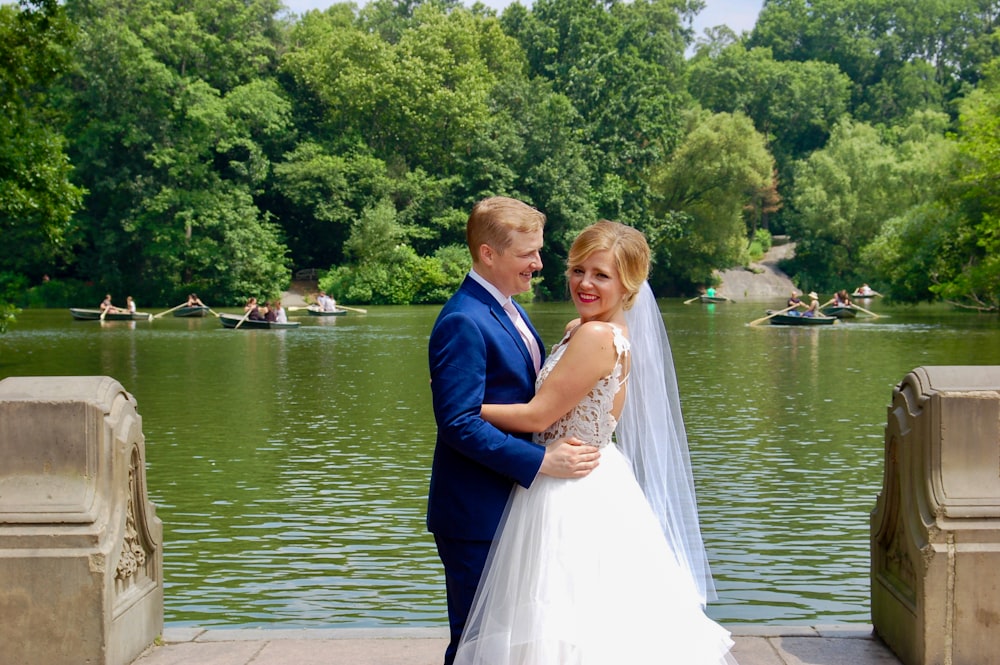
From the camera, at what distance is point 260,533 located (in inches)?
355

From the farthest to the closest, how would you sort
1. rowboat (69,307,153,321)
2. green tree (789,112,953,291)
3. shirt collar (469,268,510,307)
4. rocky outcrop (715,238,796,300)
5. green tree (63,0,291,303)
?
1. rocky outcrop (715,238,796,300)
2. green tree (789,112,953,291)
3. green tree (63,0,291,303)
4. rowboat (69,307,153,321)
5. shirt collar (469,268,510,307)

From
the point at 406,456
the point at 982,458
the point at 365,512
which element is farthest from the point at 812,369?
the point at 982,458

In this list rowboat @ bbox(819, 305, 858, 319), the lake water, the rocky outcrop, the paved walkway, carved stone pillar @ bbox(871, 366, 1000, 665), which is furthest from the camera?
the rocky outcrop

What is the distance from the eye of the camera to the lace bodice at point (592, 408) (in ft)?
12.0

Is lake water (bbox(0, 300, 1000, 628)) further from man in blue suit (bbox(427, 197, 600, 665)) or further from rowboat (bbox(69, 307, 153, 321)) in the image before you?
rowboat (bbox(69, 307, 153, 321))

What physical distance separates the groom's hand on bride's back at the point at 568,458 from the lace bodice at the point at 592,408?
1.2 inches

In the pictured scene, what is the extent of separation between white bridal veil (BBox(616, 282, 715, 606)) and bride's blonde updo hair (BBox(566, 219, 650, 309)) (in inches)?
15.7

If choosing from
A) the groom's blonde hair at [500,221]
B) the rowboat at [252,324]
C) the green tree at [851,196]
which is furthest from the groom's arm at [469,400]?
the green tree at [851,196]

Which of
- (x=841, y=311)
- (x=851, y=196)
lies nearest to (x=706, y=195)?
(x=851, y=196)

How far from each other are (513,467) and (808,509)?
6.72m

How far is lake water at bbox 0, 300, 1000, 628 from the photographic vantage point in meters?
7.32

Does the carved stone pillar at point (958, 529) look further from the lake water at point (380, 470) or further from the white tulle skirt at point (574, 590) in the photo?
the lake water at point (380, 470)

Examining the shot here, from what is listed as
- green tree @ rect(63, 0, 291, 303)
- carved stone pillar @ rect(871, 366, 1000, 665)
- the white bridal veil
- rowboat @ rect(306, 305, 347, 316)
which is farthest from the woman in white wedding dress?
green tree @ rect(63, 0, 291, 303)

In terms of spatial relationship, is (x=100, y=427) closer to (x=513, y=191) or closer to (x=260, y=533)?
(x=260, y=533)
